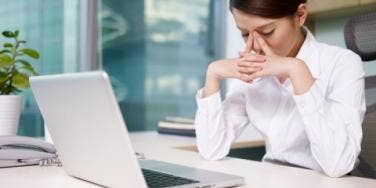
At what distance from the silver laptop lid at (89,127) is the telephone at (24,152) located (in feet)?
0.81

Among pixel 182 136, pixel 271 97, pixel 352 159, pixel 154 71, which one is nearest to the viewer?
pixel 352 159

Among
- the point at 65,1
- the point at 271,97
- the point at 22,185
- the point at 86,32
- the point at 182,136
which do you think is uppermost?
the point at 65,1

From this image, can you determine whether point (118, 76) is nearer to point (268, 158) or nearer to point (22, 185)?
point (268, 158)

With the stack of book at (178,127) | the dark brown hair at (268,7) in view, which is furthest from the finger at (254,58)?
the stack of book at (178,127)

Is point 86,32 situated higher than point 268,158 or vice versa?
point 86,32

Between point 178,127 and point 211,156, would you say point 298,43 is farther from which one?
point 178,127

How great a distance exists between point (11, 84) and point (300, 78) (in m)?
0.95

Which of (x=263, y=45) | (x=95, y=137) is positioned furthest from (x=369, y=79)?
(x=95, y=137)

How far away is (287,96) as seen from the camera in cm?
133

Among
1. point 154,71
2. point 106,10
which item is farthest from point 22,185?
point 154,71

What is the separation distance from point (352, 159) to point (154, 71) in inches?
71.9

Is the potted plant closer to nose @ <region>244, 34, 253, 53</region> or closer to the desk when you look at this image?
the desk

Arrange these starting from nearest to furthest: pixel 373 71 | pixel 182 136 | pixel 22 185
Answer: pixel 22 185
pixel 373 71
pixel 182 136

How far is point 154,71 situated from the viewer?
2770mm
